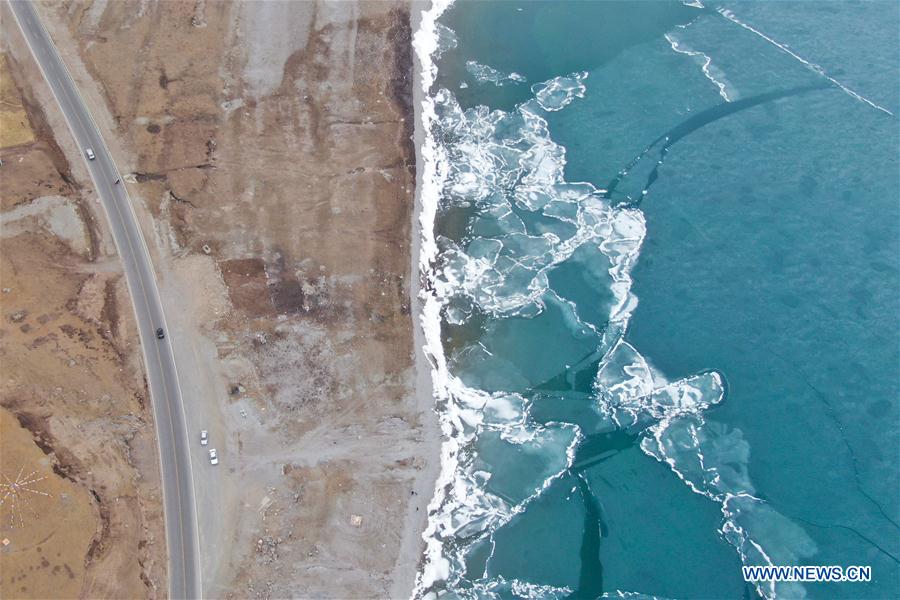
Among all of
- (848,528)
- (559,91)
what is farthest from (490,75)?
(848,528)

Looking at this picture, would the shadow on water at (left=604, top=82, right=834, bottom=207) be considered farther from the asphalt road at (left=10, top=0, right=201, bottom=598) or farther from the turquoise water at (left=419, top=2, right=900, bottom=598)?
the asphalt road at (left=10, top=0, right=201, bottom=598)

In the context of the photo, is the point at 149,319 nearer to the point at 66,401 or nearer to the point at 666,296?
the point at 66,401

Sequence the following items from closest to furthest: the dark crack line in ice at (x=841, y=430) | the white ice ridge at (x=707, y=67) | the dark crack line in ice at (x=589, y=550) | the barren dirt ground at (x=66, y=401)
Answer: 1. the barren dirt ground at (x=66, y=401)
2. the dark crack line in ice at (x=589, y=550)
3. the dark crack line in ice at (x=841, y=430)
4. the white ice ridge at (x=707, y=67)

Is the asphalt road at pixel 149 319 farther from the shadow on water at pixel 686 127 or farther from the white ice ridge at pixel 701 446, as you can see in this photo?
the shadow on water at pixel 686 127

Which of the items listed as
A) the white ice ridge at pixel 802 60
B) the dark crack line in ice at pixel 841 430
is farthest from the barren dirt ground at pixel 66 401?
the white ice ridge at pixel 802 60

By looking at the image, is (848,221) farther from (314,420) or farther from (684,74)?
(314,420)

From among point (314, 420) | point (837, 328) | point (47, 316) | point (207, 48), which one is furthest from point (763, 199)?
point (47, 316)
